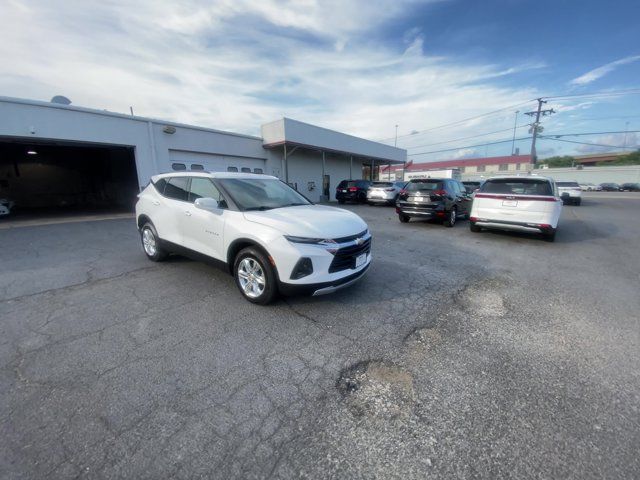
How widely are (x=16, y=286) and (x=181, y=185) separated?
2.90 m

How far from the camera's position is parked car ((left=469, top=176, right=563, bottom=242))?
7.06 m

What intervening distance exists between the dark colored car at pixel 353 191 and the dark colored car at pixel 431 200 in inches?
326

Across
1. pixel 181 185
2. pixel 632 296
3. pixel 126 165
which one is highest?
pixel 126 165

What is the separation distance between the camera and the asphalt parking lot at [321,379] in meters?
1.77

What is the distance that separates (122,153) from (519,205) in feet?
64.9

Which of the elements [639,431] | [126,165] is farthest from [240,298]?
[126,165]

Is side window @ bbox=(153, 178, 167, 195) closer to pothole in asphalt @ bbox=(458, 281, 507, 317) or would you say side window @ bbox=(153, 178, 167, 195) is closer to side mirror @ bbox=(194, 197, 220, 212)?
side mirror @ bbox=(194, 197, 220, 212)

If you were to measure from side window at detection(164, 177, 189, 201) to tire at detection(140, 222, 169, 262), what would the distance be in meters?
0.81

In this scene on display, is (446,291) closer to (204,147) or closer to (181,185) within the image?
(181,185)

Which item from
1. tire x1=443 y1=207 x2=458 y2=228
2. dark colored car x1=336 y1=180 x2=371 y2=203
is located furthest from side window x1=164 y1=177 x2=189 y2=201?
dark colored car x1=336 y1=180 x2=371 y2=203

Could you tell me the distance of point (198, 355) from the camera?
2760 millimetres

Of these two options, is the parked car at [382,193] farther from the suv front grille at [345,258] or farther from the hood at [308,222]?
the suv front grille at [345,258]

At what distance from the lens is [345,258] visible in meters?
3.60

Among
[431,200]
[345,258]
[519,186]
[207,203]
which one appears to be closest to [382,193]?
[431,200]
